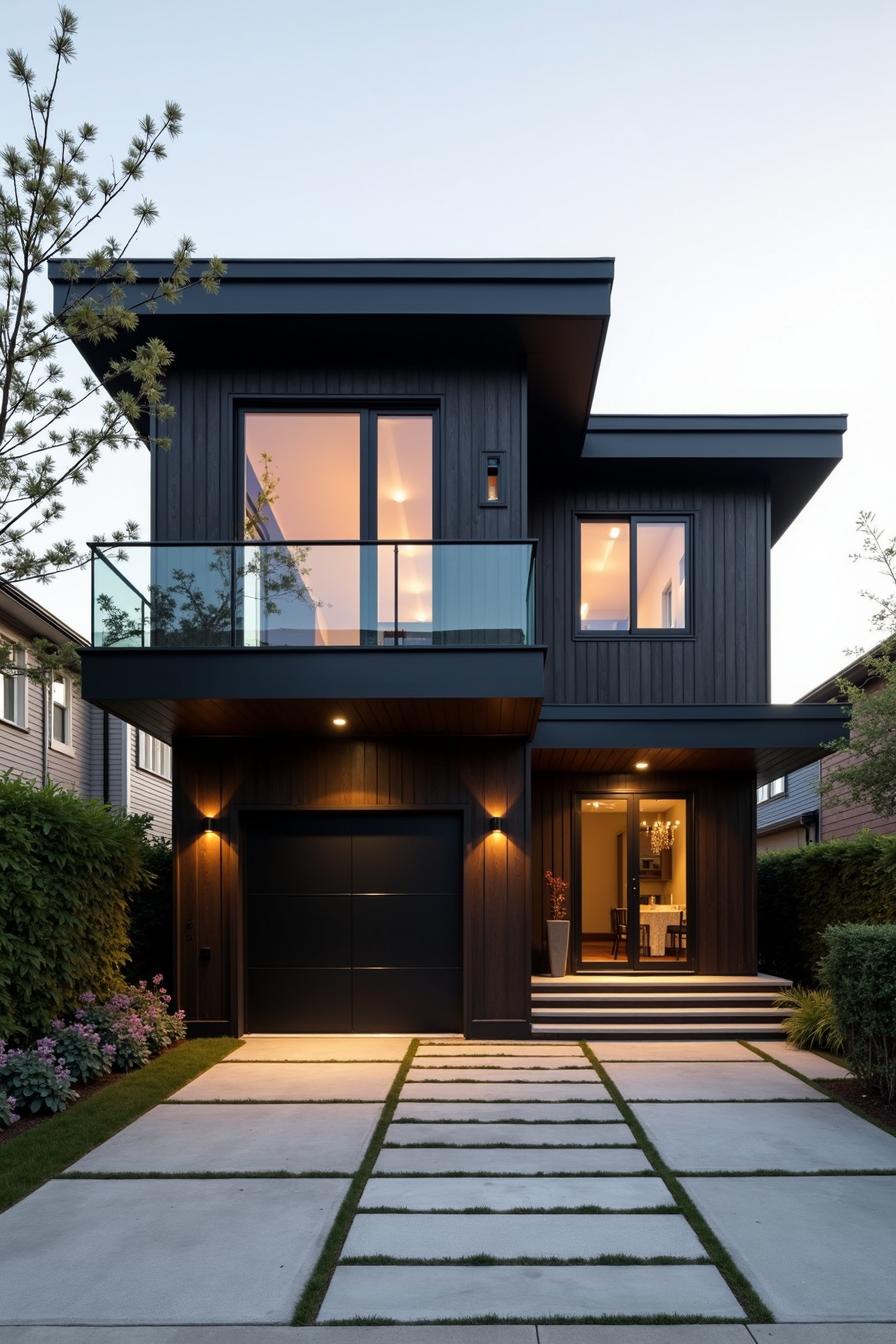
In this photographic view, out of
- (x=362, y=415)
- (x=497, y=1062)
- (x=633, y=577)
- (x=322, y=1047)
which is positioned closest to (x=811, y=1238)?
(x=497, y=1062)

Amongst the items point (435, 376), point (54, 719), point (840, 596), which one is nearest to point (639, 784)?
point (435, 376)

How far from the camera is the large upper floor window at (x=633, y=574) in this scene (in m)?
12.7

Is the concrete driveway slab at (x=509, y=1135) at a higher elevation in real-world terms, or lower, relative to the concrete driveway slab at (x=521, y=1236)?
lower

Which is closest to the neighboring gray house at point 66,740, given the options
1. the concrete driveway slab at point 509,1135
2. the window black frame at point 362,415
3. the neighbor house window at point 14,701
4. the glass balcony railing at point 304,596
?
the neighbor house window at point 14,701

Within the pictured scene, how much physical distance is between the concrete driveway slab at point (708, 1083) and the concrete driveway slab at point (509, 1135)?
0.85 metres

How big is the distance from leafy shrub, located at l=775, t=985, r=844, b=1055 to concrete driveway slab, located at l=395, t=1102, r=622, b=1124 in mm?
3231

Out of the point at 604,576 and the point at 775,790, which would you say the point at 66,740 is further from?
the point at 775,790

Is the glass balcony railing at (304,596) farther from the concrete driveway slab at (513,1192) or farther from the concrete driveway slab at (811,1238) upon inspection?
the concrete driveway slab at (811,1238)

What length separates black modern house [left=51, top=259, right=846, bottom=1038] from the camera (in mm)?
9031

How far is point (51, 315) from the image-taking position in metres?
7.86

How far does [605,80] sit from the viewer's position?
40.9ft

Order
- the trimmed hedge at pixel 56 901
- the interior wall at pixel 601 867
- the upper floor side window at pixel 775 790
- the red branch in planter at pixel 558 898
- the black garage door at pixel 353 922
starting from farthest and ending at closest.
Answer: the upper floor side window at pixel 775 790 → the interior wall at pixel 601 867 → the red branch in planter at pixel 558 898 → the black garage door at pixel 353 922 → the trimmed hedge at pixel 56 901

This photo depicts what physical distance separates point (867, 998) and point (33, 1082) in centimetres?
603

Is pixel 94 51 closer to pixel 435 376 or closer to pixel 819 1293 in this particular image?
pixel 435 376
